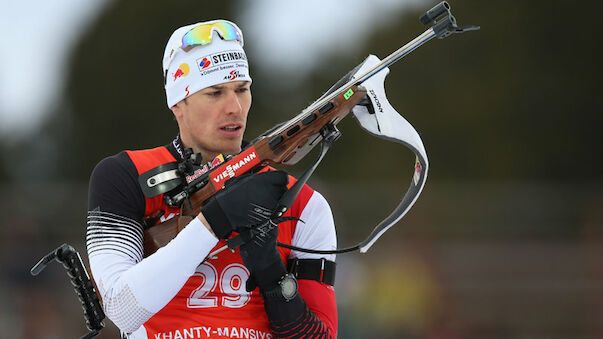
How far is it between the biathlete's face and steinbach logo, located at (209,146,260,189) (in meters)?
0.21

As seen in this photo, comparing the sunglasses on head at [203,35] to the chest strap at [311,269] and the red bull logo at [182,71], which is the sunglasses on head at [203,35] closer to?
the red bull logo at [182,71]

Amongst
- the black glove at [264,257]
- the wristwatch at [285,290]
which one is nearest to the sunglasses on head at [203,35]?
the black glove at [264,257]

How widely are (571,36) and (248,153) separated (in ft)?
63.7

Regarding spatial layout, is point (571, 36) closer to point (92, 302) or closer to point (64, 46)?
point (64, 46)

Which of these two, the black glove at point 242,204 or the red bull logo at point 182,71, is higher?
the red bull logo at point 182,71

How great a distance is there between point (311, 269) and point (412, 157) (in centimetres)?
1743

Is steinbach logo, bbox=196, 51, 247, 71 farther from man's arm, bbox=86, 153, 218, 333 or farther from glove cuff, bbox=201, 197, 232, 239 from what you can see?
glove cuff, bbox=201, 197, 232, 239

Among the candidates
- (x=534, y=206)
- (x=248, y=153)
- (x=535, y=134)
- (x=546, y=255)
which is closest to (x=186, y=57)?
(x=248, y=153)

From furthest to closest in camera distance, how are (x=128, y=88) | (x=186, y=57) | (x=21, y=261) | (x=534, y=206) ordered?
(x=128, y=88)
(x=534, y=206)
(x=21, y=261)
(x=186, y=57)

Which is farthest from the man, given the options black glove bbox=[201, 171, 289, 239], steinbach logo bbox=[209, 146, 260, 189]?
steinbach logo bbox=[209, 146, 260, 189]

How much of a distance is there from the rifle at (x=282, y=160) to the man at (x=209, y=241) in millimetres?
71

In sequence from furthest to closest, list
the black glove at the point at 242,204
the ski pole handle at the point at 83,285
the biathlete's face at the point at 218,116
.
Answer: the biathlete's face at the point at 218,116
the ski pole handle at the point at 83,285
the black glove at the point at 242,204

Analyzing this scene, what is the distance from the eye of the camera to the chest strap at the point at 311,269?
354 cm

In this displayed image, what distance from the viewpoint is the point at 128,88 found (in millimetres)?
24703
